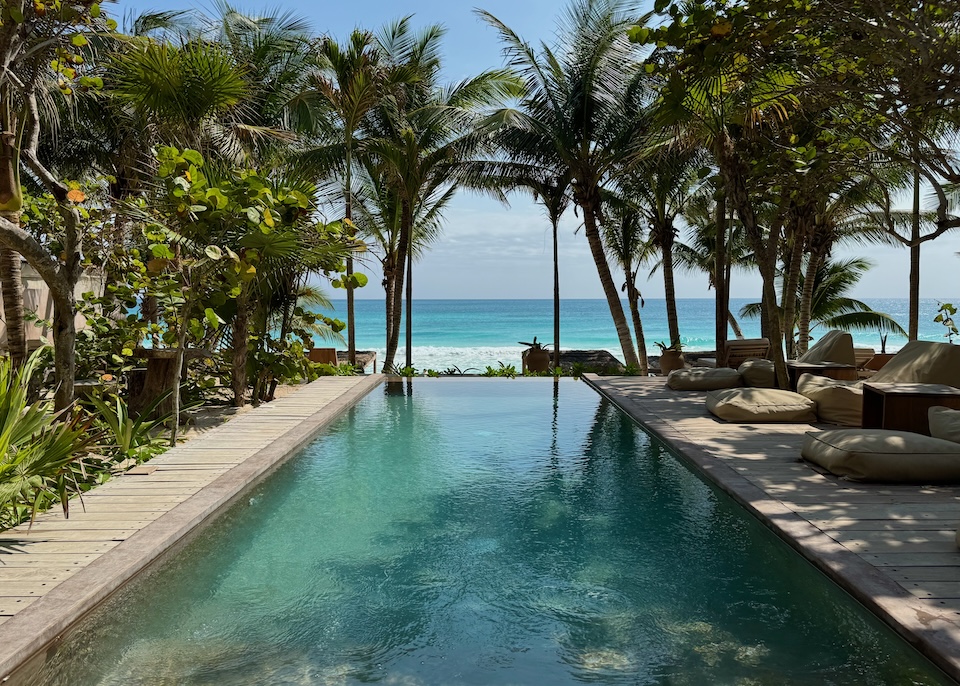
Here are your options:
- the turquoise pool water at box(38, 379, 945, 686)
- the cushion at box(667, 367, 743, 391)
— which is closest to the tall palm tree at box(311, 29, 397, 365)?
the cushion at box(667, 367, 743, 391)

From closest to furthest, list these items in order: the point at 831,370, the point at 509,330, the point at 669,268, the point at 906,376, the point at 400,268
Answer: the point at 906,376, the point at 831,370, the point at 400,268, the point at 669,268, the point at 509,330

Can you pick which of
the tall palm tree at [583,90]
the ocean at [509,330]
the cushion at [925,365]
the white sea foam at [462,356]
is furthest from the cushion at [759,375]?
the white sea foam at [462,356]

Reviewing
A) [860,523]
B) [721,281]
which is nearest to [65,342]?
[860,523]

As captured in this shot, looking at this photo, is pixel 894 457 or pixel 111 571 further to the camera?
pixel 894 457

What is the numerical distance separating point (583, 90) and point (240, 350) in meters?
7.66

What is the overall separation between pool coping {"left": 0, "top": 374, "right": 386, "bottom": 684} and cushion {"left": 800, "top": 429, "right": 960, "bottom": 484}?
13.0ft

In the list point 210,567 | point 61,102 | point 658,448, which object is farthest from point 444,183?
point 210,567

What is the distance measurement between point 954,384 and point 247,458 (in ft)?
20.5

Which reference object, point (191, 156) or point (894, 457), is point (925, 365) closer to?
point (894, 457)

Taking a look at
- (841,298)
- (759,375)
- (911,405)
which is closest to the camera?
(911,405)

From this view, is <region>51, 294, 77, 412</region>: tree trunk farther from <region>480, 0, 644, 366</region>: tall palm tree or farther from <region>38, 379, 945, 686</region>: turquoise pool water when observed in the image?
<region>480, 0, 644, 366</region>: tall palm tree

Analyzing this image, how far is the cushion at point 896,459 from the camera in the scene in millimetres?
4613

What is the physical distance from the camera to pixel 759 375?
927cm

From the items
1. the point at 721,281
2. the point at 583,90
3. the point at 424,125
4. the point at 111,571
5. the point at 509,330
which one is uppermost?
the point at 583,90
